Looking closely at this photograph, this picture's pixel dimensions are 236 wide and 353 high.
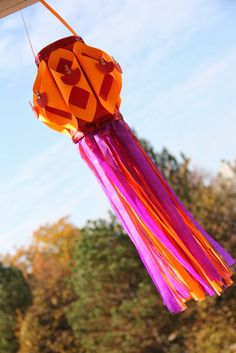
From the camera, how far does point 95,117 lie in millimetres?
1580

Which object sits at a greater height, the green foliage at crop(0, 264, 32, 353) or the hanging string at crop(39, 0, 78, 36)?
the green foliage at crop(0, 264, 32, 353)

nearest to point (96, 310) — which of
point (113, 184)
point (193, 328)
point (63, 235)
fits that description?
point (193, 328)

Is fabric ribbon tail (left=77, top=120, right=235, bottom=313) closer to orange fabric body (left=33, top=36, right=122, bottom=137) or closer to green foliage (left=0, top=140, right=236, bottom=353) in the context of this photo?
orange fabric body (left=33, top=36, right=122, bottom=137)

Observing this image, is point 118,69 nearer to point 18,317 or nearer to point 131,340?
point 131,340

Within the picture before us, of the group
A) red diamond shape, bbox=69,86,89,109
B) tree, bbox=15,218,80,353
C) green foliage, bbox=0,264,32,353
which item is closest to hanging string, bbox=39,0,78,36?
red diamond shape, bbox=69,86,89,109

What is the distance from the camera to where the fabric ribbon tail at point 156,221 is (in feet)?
5.01

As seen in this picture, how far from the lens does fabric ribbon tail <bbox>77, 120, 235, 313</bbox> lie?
1.53m

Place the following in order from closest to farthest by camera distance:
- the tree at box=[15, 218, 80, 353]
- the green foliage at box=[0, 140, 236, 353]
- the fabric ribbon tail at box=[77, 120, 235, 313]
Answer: the fabric ribbon tail at box=[77, 120, 235, 313]
the green foliage at box=[0, 140, 236, 353]
the tree at box=[15, 218, 80, 353]

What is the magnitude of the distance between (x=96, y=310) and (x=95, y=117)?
9021 millimetres

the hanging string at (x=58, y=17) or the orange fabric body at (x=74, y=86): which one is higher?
the hanging string at (x=58, y=17)

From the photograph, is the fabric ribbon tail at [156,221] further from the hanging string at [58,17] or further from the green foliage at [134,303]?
the green foliage at [134,303]

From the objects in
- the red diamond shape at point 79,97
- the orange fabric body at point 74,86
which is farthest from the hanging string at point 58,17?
the red diamond shape at point 79,97

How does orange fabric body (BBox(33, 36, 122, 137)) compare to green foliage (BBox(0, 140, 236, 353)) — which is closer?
orange fabric body (BBox(33, 36, 122, 137))

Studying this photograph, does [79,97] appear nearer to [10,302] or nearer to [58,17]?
[58,17]
